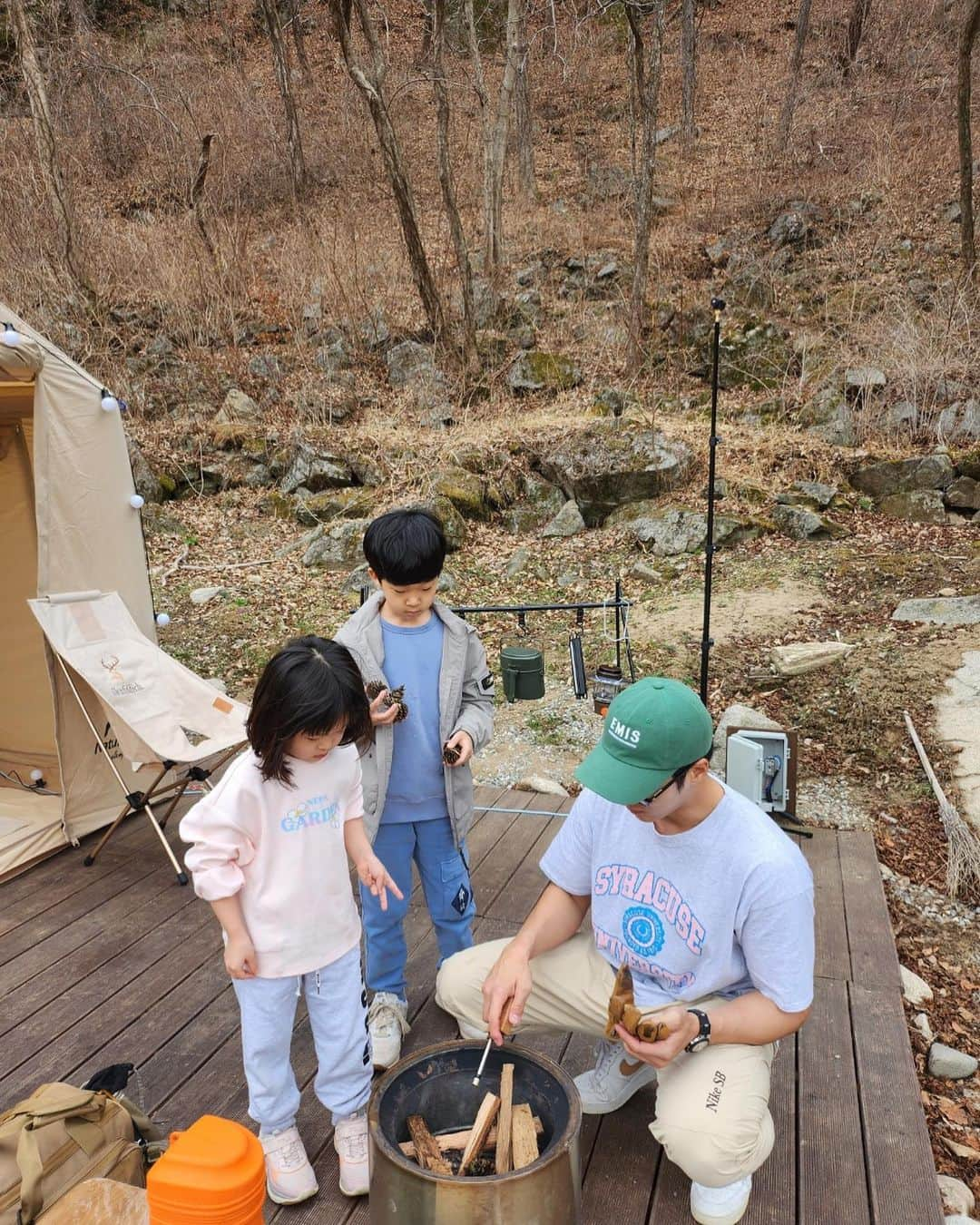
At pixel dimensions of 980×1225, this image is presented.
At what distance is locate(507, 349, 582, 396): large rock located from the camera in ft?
34.9

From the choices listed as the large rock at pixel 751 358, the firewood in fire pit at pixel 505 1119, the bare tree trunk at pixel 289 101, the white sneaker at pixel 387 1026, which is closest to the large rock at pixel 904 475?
the large rock at pixel 751 358

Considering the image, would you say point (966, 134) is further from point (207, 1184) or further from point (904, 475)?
point (207, 1184)

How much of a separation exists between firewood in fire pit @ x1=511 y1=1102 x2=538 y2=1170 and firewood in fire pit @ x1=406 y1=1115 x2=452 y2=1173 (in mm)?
121

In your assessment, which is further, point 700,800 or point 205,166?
point 205,166

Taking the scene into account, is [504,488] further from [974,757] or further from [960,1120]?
[960,1120]

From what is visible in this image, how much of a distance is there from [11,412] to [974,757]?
4.88 metres

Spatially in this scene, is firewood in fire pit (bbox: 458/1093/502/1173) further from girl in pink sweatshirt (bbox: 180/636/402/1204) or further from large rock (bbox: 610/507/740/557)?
large rock (bbox: 610/507/740/557)

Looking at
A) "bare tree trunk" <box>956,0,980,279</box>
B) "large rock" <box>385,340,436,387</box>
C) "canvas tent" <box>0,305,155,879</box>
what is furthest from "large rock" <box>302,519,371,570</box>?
"bare tree trunk" <box>956,0,980,279</box>

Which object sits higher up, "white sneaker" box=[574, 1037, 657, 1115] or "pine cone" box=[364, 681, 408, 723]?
"pine cone" box=[364, 681, 408, 723]

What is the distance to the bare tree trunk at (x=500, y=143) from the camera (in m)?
11.6

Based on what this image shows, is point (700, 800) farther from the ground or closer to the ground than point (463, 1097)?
farther from the ground

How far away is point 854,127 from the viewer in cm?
1505

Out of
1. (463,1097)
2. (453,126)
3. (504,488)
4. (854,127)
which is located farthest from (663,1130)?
(453,126)

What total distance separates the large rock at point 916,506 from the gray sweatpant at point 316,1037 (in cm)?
755
